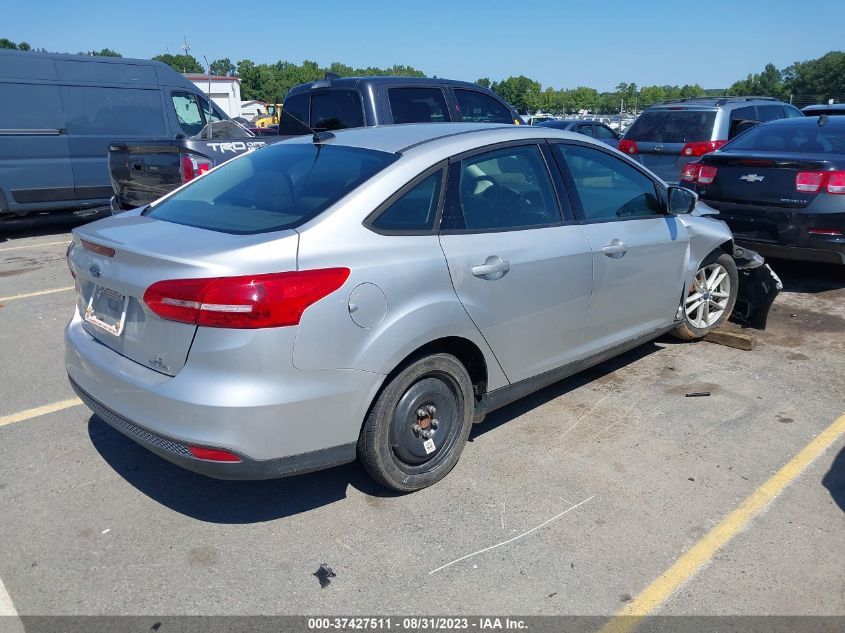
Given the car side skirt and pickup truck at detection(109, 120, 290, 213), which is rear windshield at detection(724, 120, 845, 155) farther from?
pickup truck at detection(109, 120, 290, 213)

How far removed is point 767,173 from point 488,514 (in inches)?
191

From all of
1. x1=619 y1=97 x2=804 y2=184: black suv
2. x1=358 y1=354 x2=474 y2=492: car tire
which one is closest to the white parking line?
x1=358 y1=354 x2=474 y2=492: car tire

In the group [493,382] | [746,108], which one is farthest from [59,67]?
[746,108]

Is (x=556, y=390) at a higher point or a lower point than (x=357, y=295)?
lower

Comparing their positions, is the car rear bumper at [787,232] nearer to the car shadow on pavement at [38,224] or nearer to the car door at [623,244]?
the car door at [623,244]

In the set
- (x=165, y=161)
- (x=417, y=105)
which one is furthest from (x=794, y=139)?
(x=165, y=161)

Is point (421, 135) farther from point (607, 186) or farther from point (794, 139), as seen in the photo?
point (794, 139)

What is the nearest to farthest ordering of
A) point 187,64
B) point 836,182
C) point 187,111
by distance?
point 836,182 < point 187,111 < point 187,64

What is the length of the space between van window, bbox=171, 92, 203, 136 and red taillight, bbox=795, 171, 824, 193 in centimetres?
889

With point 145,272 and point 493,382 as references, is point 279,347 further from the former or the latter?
point 493,382

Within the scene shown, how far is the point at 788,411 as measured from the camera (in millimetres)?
4359

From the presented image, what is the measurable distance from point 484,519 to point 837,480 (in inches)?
72.6

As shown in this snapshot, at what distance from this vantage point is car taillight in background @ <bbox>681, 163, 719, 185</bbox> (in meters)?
6.95

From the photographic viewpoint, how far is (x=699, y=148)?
9.70m
